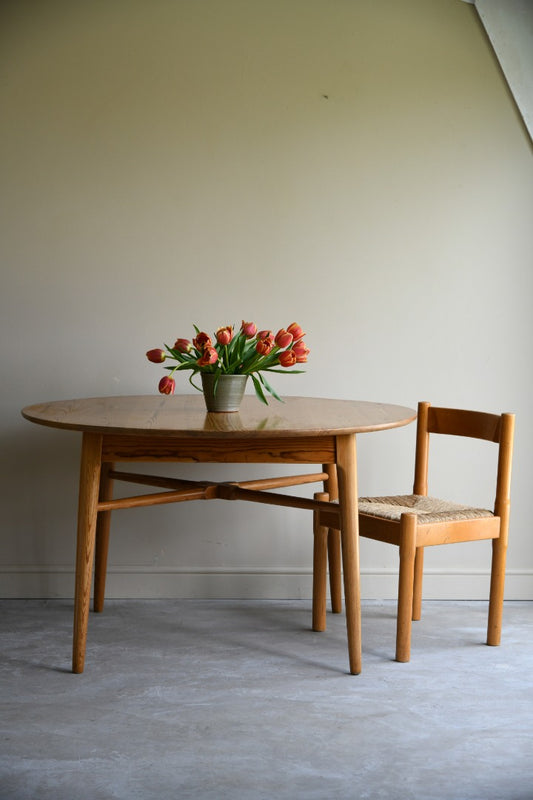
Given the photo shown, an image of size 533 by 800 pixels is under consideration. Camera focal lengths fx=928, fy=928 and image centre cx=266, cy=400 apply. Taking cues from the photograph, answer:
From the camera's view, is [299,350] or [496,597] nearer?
[299,350]

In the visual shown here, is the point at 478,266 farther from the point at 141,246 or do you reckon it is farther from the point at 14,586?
the point at 14,586

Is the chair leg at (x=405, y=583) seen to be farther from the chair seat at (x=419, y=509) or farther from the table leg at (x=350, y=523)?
the table leg at (x=350, y=523)

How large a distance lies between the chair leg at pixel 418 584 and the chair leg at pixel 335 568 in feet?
0.92

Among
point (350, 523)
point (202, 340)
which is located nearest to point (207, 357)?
point (202, 340)

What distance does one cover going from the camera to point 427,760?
89.0 inches

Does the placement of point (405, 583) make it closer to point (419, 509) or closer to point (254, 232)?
point (419, 509)

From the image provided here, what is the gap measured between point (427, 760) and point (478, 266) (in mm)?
2045

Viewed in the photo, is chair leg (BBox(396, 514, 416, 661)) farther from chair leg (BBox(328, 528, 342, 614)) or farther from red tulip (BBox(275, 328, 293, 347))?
red tulip (BBox(275, 328, 293, 347))

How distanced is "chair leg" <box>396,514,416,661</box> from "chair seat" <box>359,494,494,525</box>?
0.06 m

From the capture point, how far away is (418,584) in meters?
3.40

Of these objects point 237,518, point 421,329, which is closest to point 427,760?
point 237,518

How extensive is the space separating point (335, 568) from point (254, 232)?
1.33 m

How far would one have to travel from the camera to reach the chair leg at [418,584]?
132 inches

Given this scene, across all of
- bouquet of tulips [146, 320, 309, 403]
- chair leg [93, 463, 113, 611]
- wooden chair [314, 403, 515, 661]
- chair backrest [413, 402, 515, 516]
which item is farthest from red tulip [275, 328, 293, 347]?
chair leg [93, 463, 113, 611]
